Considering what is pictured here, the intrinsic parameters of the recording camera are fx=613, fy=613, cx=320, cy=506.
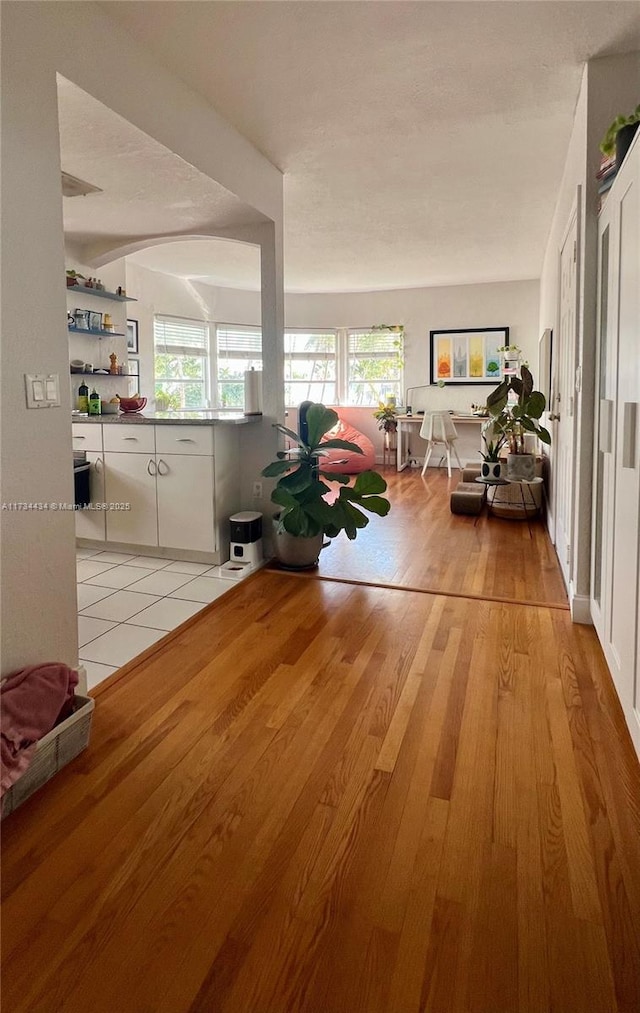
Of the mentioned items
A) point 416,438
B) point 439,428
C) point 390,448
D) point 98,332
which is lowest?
point 390,448

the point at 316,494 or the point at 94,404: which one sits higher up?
the point at 94,404

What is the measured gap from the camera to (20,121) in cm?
182

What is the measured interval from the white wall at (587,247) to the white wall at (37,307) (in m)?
2.02

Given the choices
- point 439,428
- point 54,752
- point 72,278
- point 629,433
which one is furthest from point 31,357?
point 439,428

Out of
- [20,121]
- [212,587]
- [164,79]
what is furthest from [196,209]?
[212,587]

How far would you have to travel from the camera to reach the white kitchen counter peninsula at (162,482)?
3822 mm

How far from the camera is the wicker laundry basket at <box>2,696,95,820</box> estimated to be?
166cm

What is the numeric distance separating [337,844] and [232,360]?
7.67 m

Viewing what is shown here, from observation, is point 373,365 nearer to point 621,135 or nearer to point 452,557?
point 452,557

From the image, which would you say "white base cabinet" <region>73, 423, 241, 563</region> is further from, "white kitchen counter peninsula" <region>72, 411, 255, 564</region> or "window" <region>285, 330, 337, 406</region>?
"window" <region>285, 330, 337, 406</region>

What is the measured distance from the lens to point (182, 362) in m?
7.81

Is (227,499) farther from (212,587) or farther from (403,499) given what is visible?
(403,499)

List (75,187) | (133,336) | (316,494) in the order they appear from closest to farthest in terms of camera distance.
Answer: (75,187) → (316,494) → (133,336)

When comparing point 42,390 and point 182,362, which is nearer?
point 42,390
